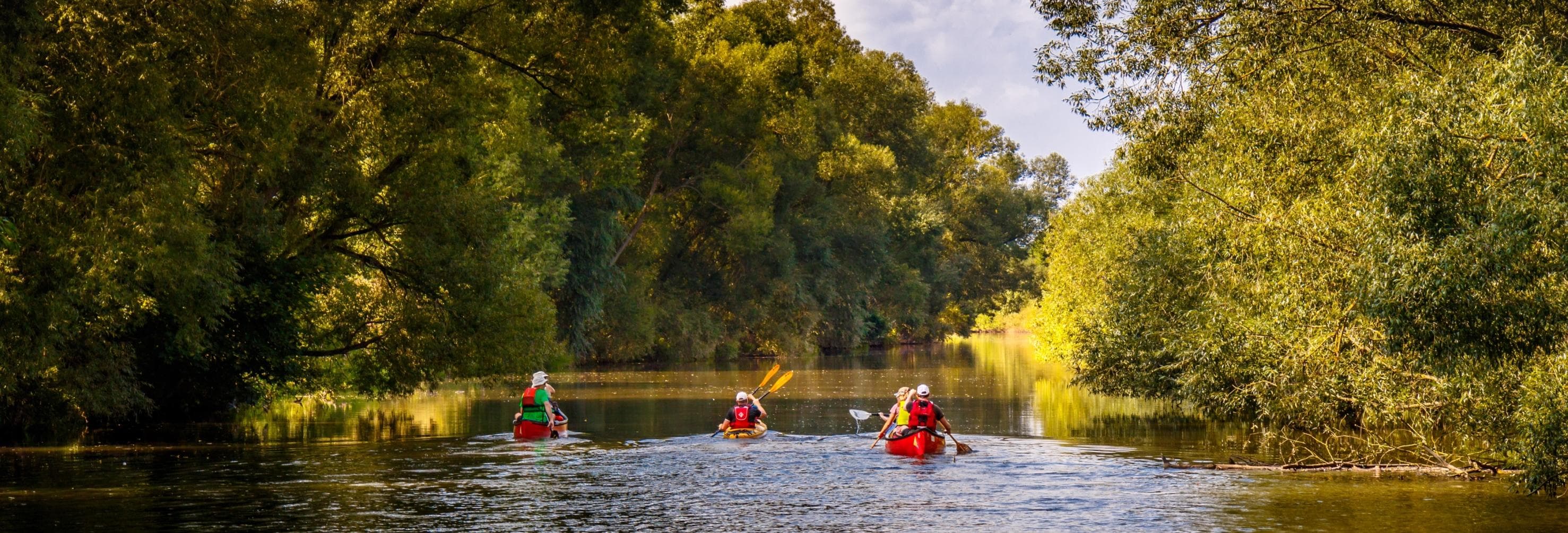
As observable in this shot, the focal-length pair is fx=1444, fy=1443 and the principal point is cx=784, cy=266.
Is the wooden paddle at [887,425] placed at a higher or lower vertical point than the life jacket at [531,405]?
lower

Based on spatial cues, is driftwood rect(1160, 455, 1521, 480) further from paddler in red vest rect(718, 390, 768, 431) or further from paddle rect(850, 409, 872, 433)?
paddler in red vest rect(718, 390, 768, 431)

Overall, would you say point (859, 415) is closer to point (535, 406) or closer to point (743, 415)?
point (743, 415)

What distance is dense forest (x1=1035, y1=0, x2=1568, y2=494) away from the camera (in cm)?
1518

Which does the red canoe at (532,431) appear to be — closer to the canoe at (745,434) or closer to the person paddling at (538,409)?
the person paddling at (538,409)

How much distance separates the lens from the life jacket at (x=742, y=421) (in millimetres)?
28719

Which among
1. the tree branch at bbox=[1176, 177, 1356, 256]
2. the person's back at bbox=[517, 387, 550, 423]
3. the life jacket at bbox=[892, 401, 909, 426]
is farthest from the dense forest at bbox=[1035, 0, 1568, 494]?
the person's back at bbox=[517, 387, 550, 423]

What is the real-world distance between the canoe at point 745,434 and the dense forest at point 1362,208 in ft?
27.0

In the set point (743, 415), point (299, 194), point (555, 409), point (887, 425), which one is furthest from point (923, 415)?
point (299, 194)

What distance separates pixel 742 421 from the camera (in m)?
28.8

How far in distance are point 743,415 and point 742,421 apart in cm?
12

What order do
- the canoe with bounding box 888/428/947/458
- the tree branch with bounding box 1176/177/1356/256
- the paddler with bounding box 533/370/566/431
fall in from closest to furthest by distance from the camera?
the tree branch with bounding box 1176/177/1356/256 < the canoe with bounding box 888/428/947/458 < the paddler with bounding box 533/370/566/431

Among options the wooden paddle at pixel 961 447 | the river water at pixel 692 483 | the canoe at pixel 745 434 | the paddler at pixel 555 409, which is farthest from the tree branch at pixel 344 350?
the wooden paddle at pixel 961 447

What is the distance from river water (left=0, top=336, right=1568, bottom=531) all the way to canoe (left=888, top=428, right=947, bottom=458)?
0.36m

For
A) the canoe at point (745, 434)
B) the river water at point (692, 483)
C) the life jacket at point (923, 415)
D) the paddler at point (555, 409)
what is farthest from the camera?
the paddler at point (555, 409)
